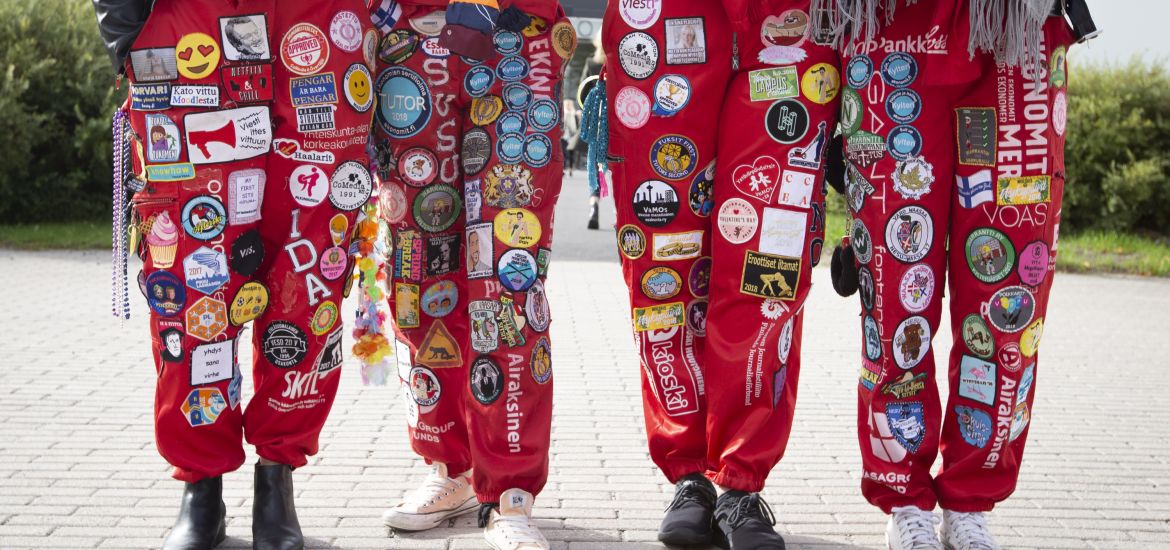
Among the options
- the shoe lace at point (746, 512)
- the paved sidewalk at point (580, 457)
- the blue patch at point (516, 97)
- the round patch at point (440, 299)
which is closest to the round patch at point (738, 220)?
the blue patch at point (516, 97)

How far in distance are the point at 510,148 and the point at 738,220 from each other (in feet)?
2.22

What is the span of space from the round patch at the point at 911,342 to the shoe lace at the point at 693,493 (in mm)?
Result: 678

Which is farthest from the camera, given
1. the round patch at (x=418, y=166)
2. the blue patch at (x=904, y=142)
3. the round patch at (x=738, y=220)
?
the round patch at (x=418, y=166)

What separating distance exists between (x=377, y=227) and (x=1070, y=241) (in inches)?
436

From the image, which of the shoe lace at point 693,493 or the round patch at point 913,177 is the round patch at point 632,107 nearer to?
the round patch at point 913,177

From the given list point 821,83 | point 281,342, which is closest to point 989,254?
point 821,83

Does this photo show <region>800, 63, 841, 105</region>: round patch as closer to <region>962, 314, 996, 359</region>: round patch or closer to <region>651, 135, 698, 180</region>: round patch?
<region>651, 135, 698, 180</region>: round patch

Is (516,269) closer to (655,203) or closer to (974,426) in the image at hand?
(655,203)

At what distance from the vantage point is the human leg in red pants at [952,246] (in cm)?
279

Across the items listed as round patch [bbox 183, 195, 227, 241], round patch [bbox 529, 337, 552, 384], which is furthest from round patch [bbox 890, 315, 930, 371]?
round patch [bbox 183, 195, 227, 241]

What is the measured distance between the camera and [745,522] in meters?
2.93

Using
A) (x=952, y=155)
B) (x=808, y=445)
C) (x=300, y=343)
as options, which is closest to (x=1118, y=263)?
(x=808, y=445)

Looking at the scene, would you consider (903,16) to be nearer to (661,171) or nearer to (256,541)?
(661,171)

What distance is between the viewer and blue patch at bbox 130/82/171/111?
8.85 feet
